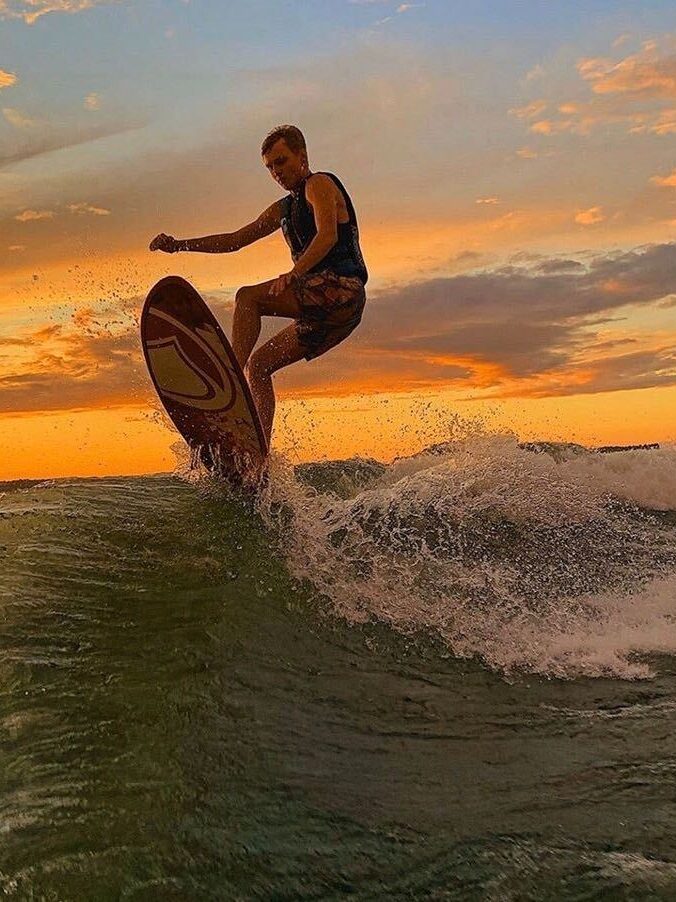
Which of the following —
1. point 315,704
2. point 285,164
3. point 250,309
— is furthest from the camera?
point 250,309

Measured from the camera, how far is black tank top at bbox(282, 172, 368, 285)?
20.4 ft

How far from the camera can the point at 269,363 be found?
647 centimetres

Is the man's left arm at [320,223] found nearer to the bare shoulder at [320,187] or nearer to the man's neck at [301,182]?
the bare shoulder at [320,187]

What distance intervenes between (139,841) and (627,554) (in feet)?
23.0

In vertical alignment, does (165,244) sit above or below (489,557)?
above

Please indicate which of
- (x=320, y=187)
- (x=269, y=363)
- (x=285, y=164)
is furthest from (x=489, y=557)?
(x=285, y=164)

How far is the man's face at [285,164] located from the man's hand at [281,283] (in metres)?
0.73

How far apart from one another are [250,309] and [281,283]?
32 centimetres

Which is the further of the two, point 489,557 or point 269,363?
point 489,557

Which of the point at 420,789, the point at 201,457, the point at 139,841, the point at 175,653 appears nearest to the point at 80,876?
the point at 139,841

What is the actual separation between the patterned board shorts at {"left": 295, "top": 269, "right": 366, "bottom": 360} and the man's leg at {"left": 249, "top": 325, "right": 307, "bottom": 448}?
75 mm

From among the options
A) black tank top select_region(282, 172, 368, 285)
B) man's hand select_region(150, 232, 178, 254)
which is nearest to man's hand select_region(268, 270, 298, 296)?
black tank top select_region(282, 172, 368, 285)

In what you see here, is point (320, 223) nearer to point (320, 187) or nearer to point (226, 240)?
point (320, 187)

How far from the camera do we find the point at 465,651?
4938mm
